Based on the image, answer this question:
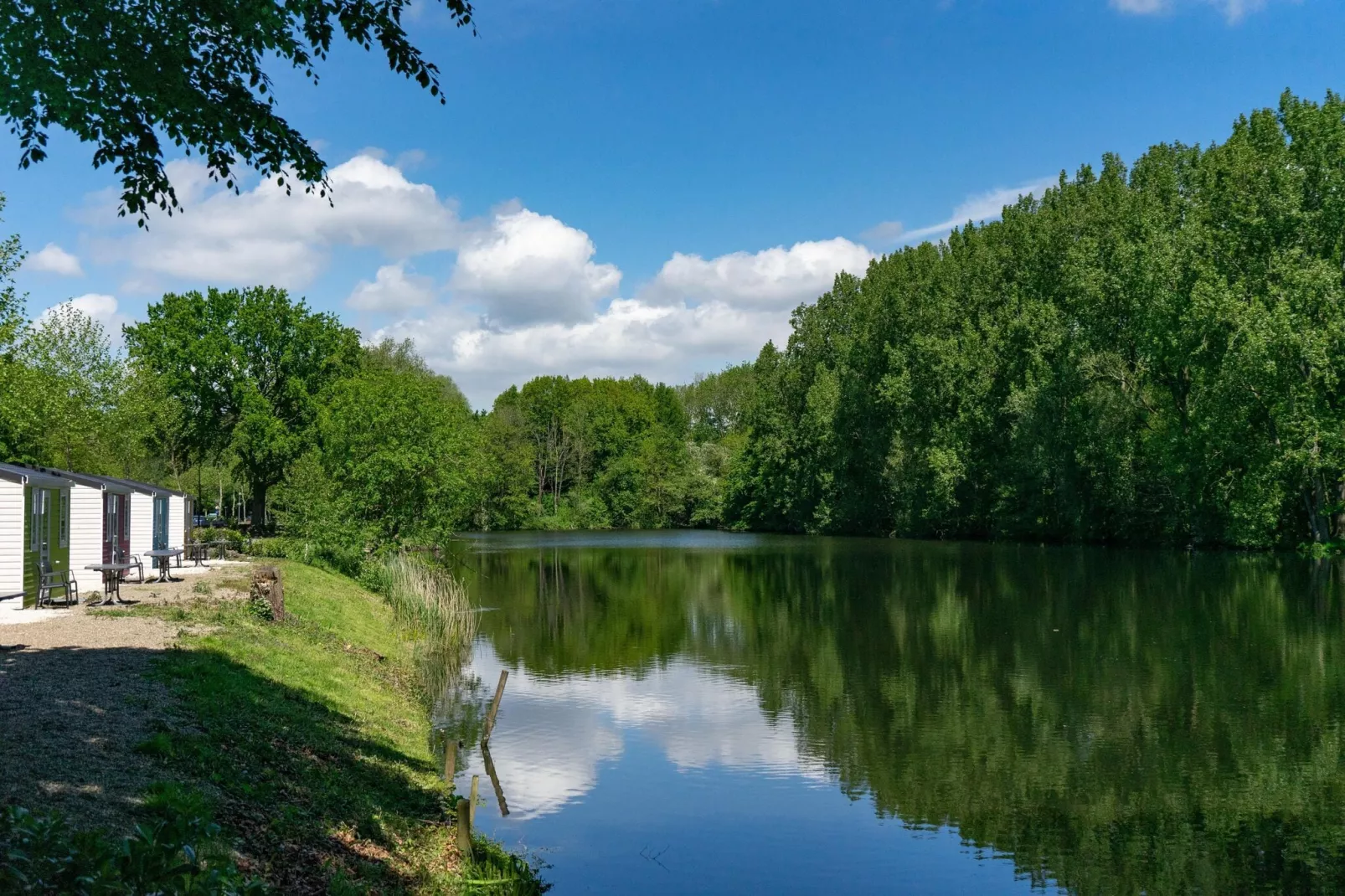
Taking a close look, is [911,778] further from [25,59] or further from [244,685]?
[25,59]

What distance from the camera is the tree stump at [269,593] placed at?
2089 cm

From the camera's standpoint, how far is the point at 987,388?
2640 inches

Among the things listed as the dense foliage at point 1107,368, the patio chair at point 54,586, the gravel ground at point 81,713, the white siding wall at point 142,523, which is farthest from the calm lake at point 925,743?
the dense foliage at point 1107,368

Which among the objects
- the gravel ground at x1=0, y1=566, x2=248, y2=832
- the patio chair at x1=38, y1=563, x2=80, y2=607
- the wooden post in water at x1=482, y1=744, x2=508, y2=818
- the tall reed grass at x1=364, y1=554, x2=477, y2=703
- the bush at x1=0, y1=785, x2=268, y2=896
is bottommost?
the wooden post in water at x1=482, y1=744, x2=508, y2=818

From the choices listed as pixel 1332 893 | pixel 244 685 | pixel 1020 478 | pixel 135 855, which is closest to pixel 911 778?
pixel 1332 893

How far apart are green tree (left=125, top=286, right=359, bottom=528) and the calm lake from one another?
27425 millimetres

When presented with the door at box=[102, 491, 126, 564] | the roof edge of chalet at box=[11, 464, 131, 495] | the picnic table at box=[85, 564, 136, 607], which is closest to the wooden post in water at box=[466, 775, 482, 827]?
the picnic table at box=[85, 564, 136, 607]

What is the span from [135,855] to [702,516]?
97.3 metres

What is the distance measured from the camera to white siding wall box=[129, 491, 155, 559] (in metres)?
32.2

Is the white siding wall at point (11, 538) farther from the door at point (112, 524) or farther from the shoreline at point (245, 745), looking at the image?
the door at point (112, 524)

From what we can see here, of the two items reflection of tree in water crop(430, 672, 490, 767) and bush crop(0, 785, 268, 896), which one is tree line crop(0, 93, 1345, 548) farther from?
bush crop(0, 785, 268, 896)

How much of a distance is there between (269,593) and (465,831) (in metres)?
13.0

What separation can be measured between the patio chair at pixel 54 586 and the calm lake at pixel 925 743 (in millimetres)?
8312

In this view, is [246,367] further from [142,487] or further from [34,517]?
[34,517]
